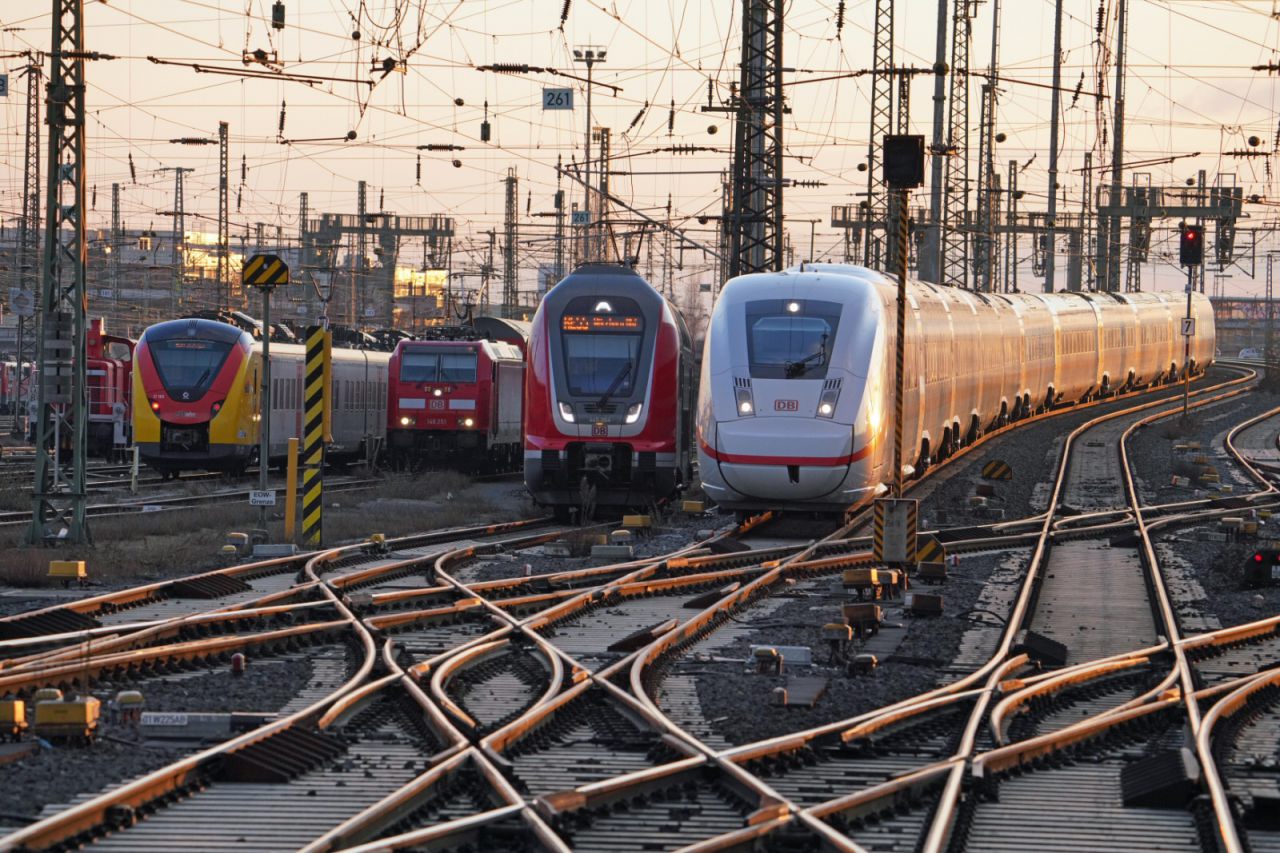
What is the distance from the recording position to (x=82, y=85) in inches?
807

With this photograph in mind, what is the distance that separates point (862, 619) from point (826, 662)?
145 cm

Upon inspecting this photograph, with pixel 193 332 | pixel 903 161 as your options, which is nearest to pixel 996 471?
pixel 903 161

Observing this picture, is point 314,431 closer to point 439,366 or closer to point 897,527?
point 897,527

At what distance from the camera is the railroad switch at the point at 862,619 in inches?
539

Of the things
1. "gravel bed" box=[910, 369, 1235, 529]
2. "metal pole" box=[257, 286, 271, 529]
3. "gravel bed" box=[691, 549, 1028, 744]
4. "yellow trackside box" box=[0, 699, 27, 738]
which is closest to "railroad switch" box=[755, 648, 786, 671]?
"gravel bed" box=[691, 549, 1028, 744]

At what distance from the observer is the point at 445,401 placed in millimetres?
37938

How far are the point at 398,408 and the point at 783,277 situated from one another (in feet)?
56.9

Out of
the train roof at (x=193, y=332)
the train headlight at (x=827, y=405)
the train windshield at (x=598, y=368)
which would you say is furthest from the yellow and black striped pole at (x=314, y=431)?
the train roof at (x=193, y=332)

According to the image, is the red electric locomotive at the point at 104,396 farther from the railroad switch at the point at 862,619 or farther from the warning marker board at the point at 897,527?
the railroad switch at the point at 862,619

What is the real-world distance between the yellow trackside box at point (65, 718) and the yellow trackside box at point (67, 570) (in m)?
7.59

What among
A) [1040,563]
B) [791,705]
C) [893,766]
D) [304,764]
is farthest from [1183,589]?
[304,764]

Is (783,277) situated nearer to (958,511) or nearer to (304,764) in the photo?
(958,511)

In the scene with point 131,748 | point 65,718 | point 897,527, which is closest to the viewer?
point 131,748

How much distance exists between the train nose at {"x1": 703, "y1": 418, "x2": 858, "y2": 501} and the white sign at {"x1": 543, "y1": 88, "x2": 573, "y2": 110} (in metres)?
19.5
